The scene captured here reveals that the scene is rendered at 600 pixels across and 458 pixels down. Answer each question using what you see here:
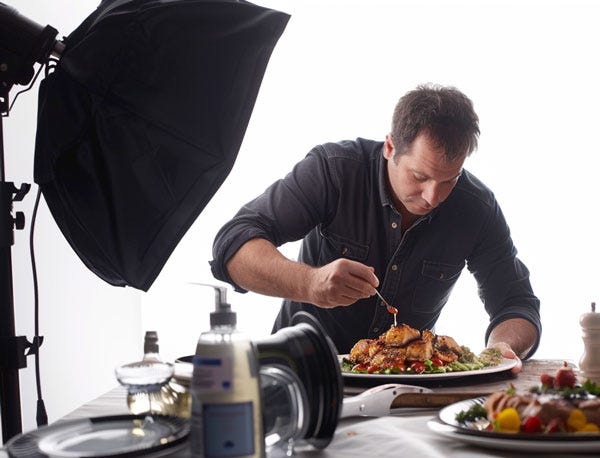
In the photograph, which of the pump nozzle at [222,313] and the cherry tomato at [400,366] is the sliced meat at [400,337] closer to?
the cherry tomato at [400,366]

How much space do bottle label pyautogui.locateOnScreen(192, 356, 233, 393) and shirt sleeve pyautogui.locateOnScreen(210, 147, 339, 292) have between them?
1205mm

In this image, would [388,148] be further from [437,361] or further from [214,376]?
[214,376]

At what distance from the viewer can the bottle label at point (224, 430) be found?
2.51 feet

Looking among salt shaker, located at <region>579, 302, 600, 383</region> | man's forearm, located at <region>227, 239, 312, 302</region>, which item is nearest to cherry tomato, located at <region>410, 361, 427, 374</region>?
salt shaker, located at <region>579, 302, 600, 383</region>

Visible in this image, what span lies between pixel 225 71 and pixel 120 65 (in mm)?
194

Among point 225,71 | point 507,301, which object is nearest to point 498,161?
point 507,301

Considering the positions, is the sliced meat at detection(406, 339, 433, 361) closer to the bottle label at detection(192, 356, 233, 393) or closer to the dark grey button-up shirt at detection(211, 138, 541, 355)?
the dark grey button-up shirt at detection(211, 138, 541, 355)

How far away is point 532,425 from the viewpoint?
911mm

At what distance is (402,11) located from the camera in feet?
11.2

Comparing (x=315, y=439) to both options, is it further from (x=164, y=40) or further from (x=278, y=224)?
(x=278, y=224)

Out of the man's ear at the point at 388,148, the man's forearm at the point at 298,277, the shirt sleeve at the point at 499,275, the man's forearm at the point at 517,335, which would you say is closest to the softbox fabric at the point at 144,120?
the man's forearm at the point at 298,277

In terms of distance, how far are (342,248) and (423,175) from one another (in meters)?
0.37

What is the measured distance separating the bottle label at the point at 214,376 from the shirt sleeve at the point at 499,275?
1.45m

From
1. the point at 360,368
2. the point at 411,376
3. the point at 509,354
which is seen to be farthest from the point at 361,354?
the point at 509,354
